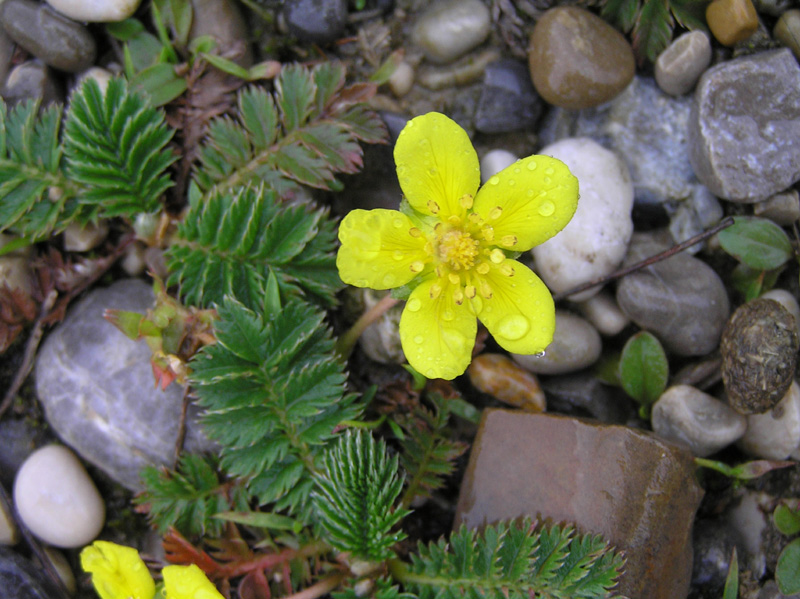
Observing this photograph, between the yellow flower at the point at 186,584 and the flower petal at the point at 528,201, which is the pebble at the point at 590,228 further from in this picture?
the yellow flower at the point at 186,584

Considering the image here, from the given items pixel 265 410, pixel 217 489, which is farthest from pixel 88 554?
pixel 265 410

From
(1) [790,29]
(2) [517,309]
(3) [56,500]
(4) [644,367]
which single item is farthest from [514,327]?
(3) [56,500]

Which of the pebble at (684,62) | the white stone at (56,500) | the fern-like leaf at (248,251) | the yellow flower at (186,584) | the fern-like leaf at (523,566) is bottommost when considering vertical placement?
the white stone at (56,500)

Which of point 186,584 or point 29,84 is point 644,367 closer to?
point 186,584

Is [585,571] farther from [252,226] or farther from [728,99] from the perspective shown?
[728,99]

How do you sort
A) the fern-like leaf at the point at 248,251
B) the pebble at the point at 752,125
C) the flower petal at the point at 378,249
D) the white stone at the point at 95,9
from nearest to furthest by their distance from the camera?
the flower petal at the point at 378,249 < the fern-like leaf at the point at 248,251 < the pebble at the point at 752,125 < the white stone at the point at 95,9

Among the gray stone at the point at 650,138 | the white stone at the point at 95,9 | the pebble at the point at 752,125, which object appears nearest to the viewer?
the pebble at the point at 752,125

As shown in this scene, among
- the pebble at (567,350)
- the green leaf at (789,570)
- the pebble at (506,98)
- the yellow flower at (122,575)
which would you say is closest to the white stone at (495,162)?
the pebble at (506,98)
